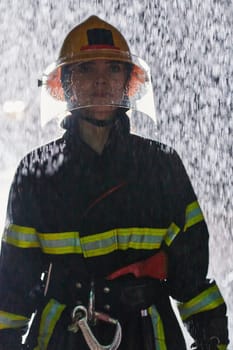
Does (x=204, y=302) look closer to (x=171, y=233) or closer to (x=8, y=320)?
(x=171, y=233)

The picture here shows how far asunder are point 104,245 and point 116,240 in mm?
40

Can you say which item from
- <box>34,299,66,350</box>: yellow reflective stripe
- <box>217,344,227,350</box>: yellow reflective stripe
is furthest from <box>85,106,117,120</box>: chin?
<box>217,344,227,350</box>: yellow reflective stripe

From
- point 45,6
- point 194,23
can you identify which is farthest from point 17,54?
point 194,23

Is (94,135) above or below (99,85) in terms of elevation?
below

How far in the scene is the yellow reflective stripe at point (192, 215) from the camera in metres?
2.79

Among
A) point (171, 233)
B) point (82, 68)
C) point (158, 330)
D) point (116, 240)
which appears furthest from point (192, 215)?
point (82, 68)

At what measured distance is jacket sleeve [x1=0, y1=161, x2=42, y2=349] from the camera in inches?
107

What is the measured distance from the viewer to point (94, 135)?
285cm

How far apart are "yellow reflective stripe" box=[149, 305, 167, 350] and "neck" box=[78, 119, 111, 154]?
561mm

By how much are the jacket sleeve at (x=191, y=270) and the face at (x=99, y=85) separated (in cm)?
32

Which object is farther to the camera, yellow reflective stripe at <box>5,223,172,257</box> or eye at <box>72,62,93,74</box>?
eye at <box>72,62,93,74</box>

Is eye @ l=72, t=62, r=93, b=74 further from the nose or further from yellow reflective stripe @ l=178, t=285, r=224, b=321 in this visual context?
yellow reflective stripe @ l=178, t=285, r=224, b=321

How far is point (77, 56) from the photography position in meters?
2.96

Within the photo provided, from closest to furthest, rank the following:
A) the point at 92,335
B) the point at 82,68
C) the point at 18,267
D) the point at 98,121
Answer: the point at 92,335
the point at 18,267
the point at 98,121
the point at 82,68
